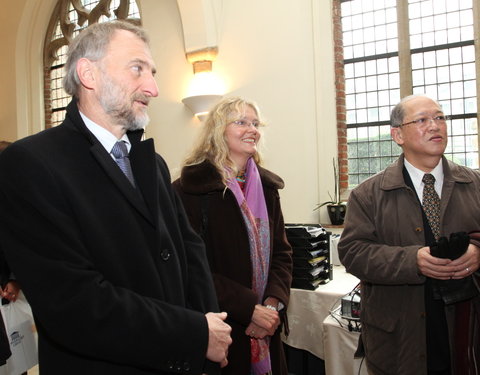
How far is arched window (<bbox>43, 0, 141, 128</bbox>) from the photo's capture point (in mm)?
6180

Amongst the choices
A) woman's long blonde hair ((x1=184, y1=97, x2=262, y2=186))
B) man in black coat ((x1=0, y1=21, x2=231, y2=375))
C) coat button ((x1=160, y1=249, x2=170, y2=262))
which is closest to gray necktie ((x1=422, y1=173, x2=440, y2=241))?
woman's long blonde hair ((x1=184, y1=97, x2=262, y2=186))

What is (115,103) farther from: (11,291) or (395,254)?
(11,291)

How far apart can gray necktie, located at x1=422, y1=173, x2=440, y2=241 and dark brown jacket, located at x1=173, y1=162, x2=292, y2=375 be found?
0.71 m

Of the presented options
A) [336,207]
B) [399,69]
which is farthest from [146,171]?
[399,69]

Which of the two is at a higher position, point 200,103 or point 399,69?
point 399,69

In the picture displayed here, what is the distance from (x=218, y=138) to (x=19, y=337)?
1.55 metres

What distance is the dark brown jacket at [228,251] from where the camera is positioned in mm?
1770

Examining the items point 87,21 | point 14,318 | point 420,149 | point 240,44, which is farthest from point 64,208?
point 87,21

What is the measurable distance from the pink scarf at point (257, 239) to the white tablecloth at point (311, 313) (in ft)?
3.35

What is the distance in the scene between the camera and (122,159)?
1.22 meters

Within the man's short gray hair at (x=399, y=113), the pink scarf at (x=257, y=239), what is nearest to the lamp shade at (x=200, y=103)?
the pink scarf at (x=257, y=239)

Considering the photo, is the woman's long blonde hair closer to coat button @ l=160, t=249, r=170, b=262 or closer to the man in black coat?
the man in black coat

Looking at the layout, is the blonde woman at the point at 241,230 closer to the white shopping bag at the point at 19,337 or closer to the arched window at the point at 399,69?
the white shopping bag at the point at 19,337

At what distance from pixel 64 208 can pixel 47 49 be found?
680 cm
